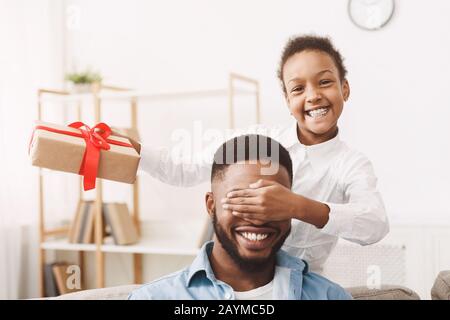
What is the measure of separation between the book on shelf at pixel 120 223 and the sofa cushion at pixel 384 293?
0.74 m

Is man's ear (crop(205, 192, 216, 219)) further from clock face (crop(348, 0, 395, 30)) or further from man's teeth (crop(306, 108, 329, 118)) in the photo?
clock face (crop(348, 0, 395, 30))

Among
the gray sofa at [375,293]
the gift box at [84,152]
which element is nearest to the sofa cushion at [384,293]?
the gray sofa at [375,293]

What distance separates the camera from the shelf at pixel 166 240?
1.46 m

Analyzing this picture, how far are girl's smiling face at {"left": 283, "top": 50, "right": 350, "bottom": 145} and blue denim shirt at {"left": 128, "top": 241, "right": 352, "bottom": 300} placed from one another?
241mm

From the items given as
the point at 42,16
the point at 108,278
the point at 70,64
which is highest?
the point at 42,16

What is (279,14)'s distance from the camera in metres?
1.20

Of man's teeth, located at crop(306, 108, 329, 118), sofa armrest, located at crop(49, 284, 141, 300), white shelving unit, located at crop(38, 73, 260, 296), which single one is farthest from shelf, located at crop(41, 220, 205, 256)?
man's teeth, located at crop(306, 108, 329, 118)

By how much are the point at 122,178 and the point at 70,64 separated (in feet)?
2.39

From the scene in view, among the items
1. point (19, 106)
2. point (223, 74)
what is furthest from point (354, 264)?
point (19, 106)

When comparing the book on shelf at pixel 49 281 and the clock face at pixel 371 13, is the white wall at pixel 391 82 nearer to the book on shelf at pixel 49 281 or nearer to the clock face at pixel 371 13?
the clock face at pixel 371 13

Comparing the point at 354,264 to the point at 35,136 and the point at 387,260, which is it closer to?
the point at 387,260

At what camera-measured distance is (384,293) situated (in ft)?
3.57

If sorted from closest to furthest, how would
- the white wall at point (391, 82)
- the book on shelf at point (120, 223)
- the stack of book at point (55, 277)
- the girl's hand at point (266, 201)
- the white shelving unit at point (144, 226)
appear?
the girl's hand at point (266, 201) → the white wall at point (391, 82) → the white shelving unit at point (144, 226) → the book on shelf at point (120, 223) → the stack of book at point (55, 277)

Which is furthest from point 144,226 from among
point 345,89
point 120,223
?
point 345,89
